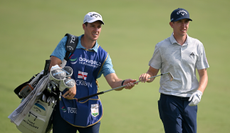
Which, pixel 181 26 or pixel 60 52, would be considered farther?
pixel 181 26

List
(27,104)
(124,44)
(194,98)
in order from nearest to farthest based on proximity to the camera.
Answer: (27,104), (194,98), (124,44)

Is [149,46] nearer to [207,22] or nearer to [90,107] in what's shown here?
[207,22]

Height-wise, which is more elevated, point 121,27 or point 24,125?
point 121,27

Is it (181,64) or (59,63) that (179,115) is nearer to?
(181,64)

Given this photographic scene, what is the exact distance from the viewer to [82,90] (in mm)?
3686

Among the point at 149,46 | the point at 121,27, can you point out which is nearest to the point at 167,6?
the point at 121,27

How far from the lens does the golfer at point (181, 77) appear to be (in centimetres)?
380

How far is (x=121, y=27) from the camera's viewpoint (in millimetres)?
15562

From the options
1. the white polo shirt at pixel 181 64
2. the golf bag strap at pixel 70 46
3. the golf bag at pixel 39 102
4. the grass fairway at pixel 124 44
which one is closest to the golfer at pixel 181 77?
the white polo shirt at pixel 181 64

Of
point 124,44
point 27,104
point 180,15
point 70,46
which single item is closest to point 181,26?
point 180,15

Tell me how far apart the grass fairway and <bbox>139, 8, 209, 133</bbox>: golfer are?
2.50m

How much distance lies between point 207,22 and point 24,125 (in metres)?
14.2

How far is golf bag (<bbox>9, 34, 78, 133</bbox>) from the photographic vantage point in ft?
11.4

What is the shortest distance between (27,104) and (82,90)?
63cm
